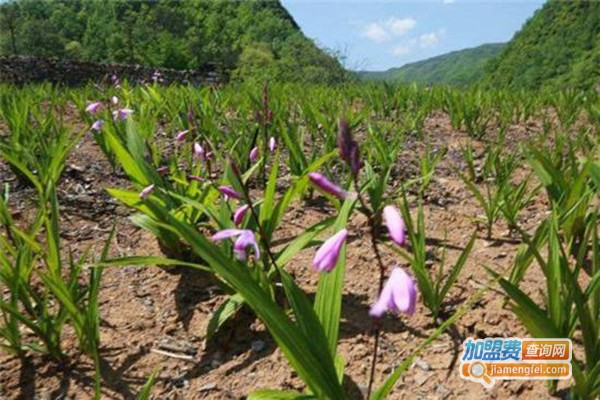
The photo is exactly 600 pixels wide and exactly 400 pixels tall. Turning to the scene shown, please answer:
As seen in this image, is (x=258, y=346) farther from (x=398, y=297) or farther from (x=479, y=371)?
(x=398, y=297)

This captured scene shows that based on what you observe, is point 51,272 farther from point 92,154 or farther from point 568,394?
point 92,154

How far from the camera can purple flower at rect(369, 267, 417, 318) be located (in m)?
0.79

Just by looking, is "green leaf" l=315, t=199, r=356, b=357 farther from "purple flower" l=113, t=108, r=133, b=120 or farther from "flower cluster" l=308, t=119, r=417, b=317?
"purple flower" l=113, t=108, r=133, b=120

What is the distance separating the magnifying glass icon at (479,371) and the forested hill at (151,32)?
32960 millimetres

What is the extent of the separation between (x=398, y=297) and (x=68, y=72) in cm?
2083

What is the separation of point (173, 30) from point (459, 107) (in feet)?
255

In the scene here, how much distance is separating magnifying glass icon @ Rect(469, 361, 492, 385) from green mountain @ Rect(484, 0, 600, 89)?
5658cm

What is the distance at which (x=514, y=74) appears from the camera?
6594 centimetres

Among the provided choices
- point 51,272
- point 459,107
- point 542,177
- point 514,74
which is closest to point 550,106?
point 459,107

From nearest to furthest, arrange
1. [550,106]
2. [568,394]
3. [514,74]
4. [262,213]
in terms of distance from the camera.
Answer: [568,394] → [262,213] → [550,106] → [514,74]

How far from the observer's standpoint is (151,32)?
223ft

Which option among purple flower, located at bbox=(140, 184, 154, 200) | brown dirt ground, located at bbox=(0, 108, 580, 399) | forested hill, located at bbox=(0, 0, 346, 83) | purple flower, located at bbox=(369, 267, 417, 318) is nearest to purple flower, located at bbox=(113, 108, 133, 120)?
brown dirt ground, located at bbox=(0, 108, 580, 399)

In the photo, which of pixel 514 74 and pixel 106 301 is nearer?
pixel 106 301

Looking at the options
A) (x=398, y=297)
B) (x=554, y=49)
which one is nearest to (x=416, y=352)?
(x=398, y=297)
